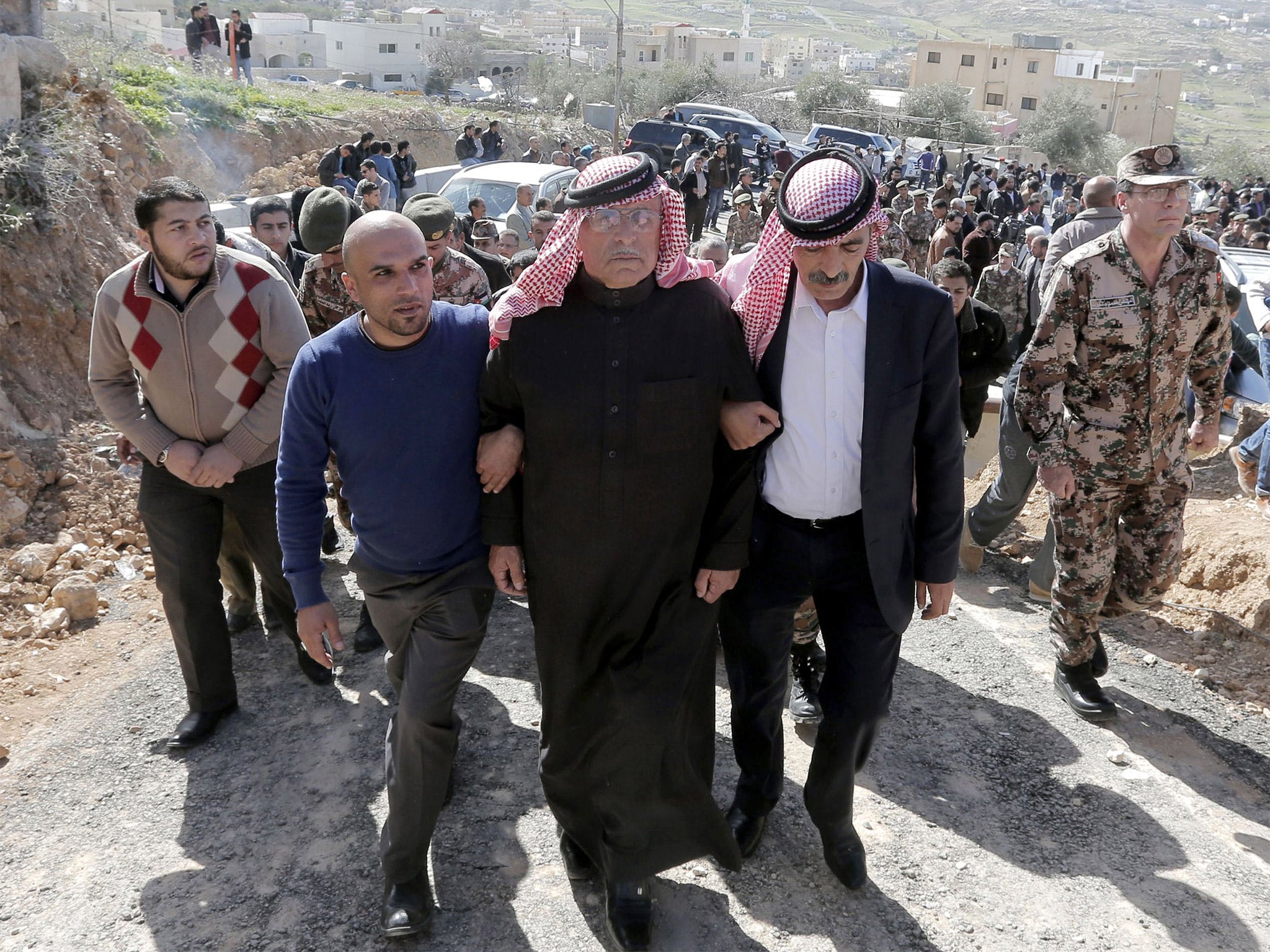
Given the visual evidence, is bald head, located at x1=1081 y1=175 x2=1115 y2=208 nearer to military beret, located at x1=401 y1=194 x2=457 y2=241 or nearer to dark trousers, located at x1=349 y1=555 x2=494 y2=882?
military beret, located at x1=401 y1=194 x2=457 y2=241

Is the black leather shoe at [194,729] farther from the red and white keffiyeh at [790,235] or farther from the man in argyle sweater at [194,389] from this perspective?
the red and white keffiyeh at [790,235]

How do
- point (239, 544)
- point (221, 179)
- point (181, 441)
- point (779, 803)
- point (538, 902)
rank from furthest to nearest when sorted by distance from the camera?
point (221, 179) < point (239, 544) < point (181, 441) < point (779, 803) < point (538, 902)

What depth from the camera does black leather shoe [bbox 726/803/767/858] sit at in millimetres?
3182

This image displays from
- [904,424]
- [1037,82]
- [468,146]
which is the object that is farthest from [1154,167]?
[1037,82]

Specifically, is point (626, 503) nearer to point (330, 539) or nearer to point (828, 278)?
point (828, 278)

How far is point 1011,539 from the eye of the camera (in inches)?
243

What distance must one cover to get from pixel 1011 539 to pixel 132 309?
4782 mm

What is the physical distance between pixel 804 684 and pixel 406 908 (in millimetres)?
1894

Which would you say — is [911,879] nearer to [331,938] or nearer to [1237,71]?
[331,938]

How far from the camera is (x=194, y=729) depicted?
388cm

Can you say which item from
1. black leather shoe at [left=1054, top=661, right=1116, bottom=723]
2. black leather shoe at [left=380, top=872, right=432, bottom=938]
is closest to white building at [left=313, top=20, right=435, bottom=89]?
black leather shoe at [left=1054, top=661, right=1116, bottom=723]

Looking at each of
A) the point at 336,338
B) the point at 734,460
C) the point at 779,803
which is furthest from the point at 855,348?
the point at 779,803

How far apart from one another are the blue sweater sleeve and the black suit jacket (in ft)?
3.91

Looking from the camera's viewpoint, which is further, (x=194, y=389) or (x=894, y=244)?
(x=894, y=244)
